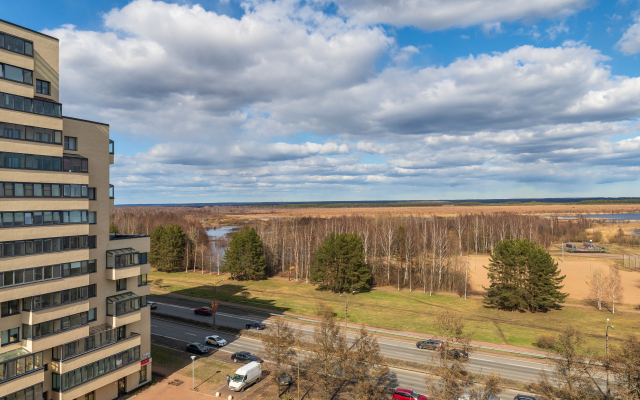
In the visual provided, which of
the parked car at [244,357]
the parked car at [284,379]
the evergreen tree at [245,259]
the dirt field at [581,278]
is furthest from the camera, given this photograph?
the evergreen tree at [245,259]

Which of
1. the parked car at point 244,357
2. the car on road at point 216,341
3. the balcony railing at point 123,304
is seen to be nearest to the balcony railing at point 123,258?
the balcony railing at point 123,304

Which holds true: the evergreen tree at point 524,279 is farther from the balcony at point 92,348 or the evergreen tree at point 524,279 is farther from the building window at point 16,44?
the building window at point 16,44

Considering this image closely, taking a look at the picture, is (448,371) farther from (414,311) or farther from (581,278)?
(581,278)

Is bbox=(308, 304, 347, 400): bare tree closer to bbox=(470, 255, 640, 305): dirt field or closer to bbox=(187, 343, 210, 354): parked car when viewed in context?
bbox=(187, 343, 210, 354): parked car

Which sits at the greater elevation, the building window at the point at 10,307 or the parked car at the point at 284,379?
the building window at the point at 10,307

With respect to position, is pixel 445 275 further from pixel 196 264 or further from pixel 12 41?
pixel 12 41

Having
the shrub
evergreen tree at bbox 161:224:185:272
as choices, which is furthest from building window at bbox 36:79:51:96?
evergreen tree at bbox 161:224:185:272

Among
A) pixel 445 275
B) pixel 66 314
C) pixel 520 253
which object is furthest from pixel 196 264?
pixel 520 253
